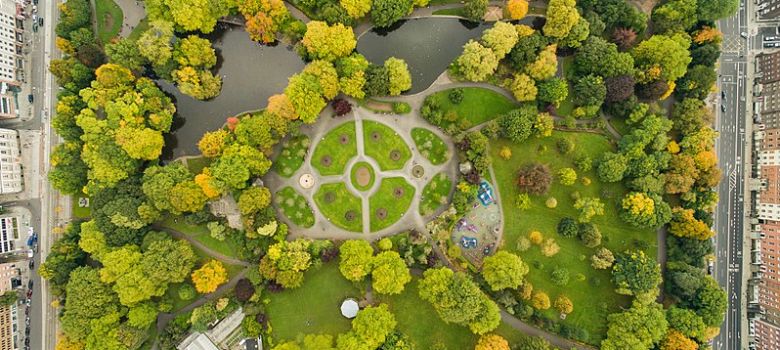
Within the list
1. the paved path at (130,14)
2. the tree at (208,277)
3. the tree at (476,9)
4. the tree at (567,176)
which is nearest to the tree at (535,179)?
the tree at (567,176)

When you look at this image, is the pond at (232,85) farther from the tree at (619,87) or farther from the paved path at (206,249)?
the tree at (619,87)

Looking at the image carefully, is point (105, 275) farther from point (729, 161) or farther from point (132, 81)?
point (729, 161)

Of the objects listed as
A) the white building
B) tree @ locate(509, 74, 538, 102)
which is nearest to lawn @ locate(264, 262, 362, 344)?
tree @ locate(509, 74, 538, 102)

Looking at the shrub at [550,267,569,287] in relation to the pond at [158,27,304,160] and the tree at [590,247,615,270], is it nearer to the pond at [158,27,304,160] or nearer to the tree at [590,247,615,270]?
the tree at [590,247,615,270]

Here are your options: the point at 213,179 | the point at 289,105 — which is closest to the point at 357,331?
the point at 213,179

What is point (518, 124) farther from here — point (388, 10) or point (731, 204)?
point (731, 204)

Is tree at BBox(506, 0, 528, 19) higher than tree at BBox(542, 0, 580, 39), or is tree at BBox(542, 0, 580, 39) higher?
tree at BBox(506, 0, 528, 19)
